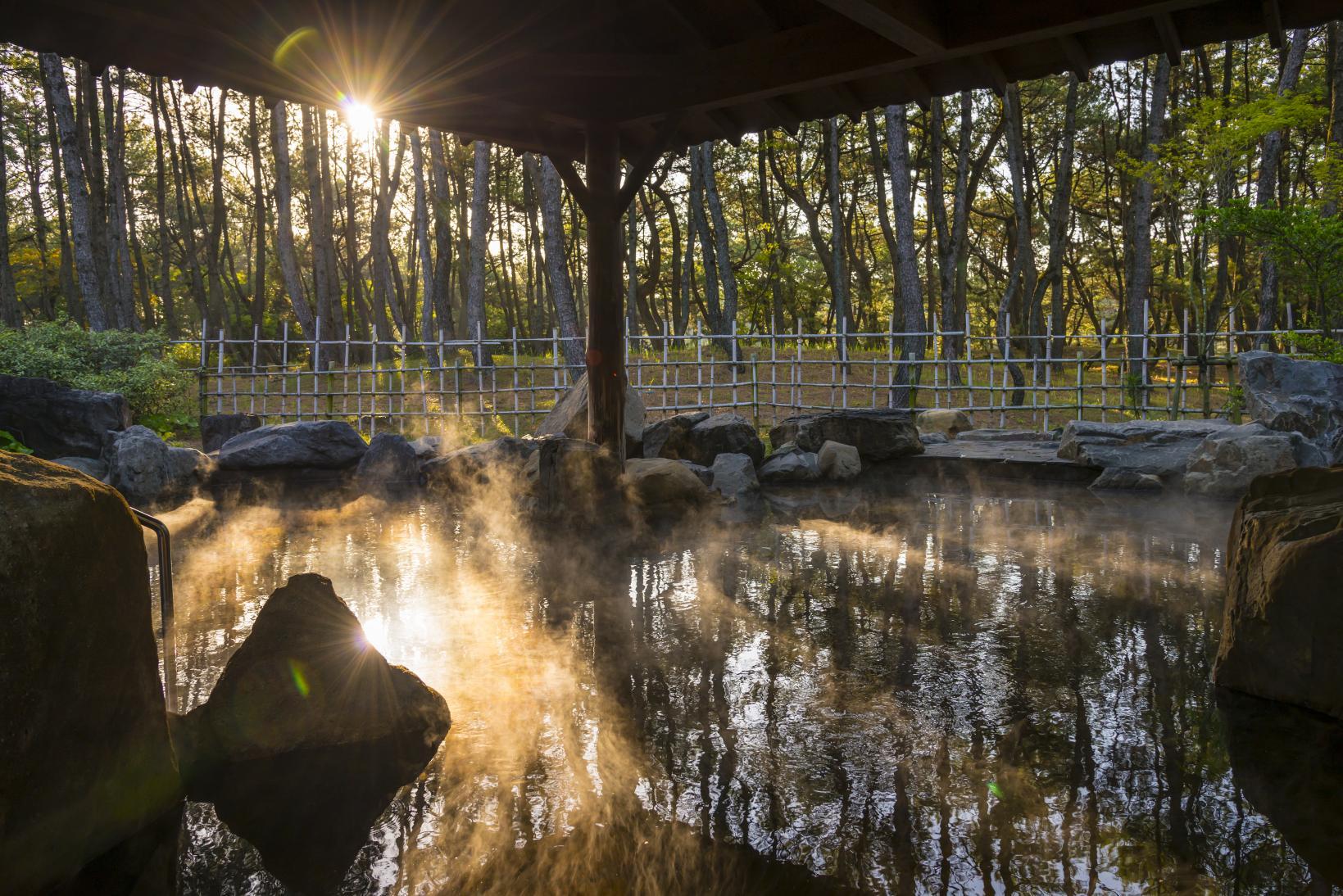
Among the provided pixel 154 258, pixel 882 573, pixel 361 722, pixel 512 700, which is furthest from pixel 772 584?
pixel 154 258

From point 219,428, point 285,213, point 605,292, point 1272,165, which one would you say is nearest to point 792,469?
point 605,292

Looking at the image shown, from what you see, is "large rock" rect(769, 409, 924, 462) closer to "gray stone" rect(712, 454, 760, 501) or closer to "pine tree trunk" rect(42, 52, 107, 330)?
"gray stone" rect(712, 454, 760, 501)

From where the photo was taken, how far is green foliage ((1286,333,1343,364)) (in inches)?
406

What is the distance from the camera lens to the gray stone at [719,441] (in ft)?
35.2

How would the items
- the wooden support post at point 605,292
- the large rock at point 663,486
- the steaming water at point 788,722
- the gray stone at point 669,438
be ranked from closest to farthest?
the steaming water at point 788,722
the wooden support post at point 605,292
the large rock at point 663,486
the gray stone at point 669,438

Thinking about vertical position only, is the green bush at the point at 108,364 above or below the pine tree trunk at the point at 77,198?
below

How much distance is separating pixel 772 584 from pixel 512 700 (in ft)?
7.37

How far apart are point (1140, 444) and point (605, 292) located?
598 centimetres

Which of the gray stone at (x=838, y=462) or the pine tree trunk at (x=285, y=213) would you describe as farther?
the pine tree trunk at (x=285, y=213)

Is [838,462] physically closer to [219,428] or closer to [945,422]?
[945,422]

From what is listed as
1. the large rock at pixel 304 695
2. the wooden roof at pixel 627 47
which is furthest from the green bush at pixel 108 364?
the large rock at pixel 304 695

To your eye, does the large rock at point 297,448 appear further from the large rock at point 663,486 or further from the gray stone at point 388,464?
the large rock at point 663,486

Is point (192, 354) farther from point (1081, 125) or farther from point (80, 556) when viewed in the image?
point (80, 556)

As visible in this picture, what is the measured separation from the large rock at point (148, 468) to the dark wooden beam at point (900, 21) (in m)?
7.88
